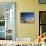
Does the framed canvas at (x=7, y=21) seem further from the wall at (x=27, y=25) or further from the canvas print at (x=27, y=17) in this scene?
the canvas print at (x=27, y=17)

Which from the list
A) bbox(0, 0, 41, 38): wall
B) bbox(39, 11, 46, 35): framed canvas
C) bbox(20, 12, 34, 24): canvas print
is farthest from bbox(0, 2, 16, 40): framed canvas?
bbox(39, 11, 46, 35): framed canvas

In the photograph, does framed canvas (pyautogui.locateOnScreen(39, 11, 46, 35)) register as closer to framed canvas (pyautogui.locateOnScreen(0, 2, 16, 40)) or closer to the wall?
the wall

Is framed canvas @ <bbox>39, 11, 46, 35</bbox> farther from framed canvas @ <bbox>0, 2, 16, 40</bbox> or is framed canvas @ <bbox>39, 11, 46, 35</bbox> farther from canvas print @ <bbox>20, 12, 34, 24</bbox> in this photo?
framed canvas @ <bbox>0, 2, 16, 40</bbox>

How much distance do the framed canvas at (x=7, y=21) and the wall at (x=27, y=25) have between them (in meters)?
0.16

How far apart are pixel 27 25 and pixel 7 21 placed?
25.9 inches

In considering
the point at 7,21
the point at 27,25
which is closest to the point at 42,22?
the point at 27,25

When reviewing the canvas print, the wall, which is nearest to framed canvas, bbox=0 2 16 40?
the wall

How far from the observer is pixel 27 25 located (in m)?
4.47

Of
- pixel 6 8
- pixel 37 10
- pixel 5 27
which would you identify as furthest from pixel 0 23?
pixel 37 10

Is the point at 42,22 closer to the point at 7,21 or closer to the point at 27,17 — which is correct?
the point at 27,17

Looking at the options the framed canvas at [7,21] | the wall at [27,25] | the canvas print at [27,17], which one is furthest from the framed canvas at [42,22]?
the framed canvas at [7,21]

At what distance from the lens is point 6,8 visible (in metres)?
4.54

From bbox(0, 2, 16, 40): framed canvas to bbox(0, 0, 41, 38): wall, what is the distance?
0.16m

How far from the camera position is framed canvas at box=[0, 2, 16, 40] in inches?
177
